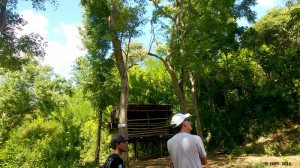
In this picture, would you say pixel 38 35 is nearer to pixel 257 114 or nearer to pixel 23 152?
pixel 23 152

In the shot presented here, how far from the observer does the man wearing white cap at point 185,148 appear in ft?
11.9

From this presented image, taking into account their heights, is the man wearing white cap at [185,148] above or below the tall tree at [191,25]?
below

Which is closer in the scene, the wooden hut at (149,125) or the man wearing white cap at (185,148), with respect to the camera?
the man wearing white cap at (185,148)

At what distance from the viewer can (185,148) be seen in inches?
144

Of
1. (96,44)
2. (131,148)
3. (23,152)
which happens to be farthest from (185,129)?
(131,148)

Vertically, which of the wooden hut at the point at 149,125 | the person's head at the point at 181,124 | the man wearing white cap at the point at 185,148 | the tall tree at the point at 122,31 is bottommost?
the man wearing white cap at the point at 185,148

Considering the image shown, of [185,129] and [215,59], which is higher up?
[215,59]

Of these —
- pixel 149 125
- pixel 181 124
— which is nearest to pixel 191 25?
pixel 149 125

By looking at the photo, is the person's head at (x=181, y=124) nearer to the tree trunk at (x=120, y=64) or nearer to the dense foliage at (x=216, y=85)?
the tree trunk at (x=120, y=64)

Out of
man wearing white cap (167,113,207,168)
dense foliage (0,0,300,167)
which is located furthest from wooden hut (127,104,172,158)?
man wearing white cap (167,113,207,168)

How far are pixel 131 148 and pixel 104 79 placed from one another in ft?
28.6

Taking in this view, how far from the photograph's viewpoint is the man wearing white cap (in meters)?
3.64

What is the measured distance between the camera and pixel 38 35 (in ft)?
48.6

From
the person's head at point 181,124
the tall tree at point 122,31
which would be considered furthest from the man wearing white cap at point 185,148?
the tall tree at point 122,31
